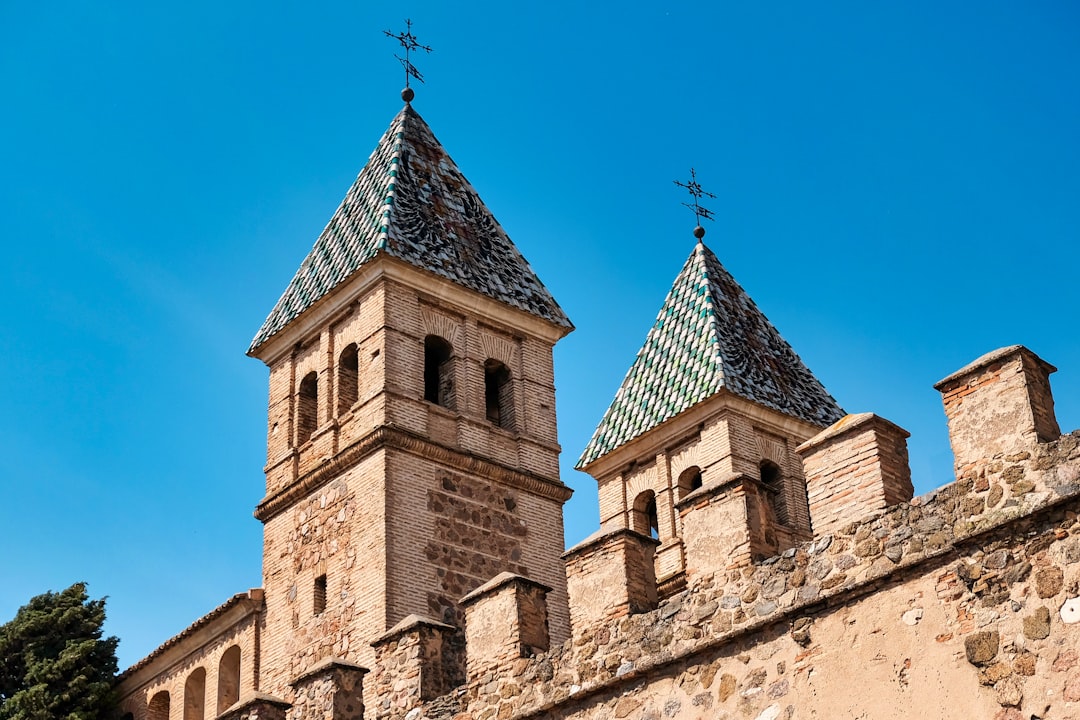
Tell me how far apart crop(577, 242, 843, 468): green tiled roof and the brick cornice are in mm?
2561

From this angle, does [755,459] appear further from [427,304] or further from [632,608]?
[632,608]

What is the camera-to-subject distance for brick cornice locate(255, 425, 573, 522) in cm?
2008

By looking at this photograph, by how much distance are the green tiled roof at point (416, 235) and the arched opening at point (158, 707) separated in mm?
5374

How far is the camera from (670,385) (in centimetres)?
2372

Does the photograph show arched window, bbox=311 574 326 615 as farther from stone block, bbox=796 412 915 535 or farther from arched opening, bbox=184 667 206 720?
stone block, bbox=796 412 915 535

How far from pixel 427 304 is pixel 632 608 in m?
11.5

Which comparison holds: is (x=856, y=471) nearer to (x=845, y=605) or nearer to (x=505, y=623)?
(x=845, y=605)

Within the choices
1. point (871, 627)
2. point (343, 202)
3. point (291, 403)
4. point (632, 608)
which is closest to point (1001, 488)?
point (871, 627)

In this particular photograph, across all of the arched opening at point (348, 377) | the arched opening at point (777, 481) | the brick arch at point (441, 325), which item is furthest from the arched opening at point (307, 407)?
the arched opening at point (777, 481)

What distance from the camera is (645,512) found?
23.5 m

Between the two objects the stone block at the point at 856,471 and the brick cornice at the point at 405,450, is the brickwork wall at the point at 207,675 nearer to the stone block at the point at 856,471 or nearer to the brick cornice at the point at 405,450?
the brick cornice at the point at 405,450

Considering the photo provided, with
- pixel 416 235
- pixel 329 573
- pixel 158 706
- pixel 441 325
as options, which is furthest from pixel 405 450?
pixel 158 706

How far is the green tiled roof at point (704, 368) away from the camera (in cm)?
2336

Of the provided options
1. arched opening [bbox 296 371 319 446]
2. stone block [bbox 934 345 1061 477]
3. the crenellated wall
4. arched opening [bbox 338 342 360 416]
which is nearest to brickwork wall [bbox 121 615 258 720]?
arched opening [bbox 296 371 319 446]
